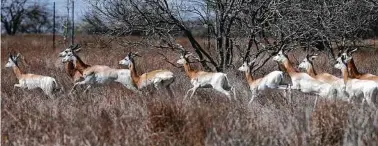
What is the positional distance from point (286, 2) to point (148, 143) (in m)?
7.42

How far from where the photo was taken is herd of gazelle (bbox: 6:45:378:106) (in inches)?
379

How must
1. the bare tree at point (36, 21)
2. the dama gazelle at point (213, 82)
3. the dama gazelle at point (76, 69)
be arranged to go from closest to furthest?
1. the dama gazelle at point (213, 82)
2. the dama gazelle at point (76, 69)
3. the bare tree at point (36, 21)

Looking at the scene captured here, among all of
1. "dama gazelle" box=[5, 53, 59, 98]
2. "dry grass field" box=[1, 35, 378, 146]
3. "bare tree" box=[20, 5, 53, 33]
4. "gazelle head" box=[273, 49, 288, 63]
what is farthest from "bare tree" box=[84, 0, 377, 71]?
"bare tree" box=[20, 5, 53, 33]

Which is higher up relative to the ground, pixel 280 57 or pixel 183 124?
pixel 280 57

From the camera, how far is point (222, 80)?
10656 mm

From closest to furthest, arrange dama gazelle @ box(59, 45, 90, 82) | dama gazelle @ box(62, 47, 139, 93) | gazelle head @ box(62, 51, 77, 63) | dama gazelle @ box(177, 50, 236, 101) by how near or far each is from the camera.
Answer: dama gazelle @ box(177, 50, 236, 101) < dama gazelle @ box(62, 47, 139, 93) < dama gazelle @ box(59, 45, 90, 82) < gazelle head @ box(62, 51, 77, 63)

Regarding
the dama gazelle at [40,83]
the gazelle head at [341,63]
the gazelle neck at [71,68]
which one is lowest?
the dama gazelle at [40,83]

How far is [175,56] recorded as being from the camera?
58.2ft

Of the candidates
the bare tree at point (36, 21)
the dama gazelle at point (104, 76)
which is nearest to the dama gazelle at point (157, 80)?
the dama gazelle at point (104, 76)

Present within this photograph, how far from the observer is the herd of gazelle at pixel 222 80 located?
9625 millimetres

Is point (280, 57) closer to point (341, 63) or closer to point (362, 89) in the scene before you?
point (341, 63)

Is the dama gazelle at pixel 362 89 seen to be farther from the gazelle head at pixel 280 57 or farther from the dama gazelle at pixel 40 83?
the dama gazelle at pixel 40 83

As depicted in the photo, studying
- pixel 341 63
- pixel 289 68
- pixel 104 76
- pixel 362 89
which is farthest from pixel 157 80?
pixel 362 89

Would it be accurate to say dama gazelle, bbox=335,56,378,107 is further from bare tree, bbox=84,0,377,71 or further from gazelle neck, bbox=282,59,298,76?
bare tree, bbox=84,0,377,71
